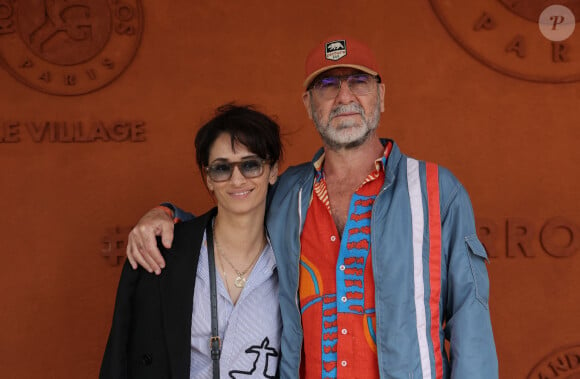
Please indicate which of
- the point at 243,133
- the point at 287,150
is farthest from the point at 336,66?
the point at 287,150

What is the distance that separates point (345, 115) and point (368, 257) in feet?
1.71

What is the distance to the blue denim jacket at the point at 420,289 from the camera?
1.93m

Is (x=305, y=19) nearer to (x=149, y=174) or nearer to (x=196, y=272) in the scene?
(x=149, y=174)

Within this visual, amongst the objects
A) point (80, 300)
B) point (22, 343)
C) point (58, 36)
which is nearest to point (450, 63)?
point (58, 36)

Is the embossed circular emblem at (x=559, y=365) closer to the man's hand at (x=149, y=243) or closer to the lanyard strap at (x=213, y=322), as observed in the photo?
the lanyard strap at (x=213, y=322)

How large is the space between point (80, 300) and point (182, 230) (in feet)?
4.59

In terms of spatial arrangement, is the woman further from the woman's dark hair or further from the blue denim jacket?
the blue denim jacket

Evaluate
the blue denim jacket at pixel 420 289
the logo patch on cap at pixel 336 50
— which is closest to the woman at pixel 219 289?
the blue denim jacket at pixel 420 289

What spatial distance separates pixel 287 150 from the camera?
3.38 m

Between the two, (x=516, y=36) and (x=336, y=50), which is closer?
(x=336, y=50)

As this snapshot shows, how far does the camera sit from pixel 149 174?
3.33 m

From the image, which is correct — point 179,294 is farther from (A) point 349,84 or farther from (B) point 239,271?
(A) point 349,84

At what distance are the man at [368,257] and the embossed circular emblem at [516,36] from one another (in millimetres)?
1383

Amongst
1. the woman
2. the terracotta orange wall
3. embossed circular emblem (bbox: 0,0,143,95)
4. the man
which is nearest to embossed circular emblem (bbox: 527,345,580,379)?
the terracotta orange wall
